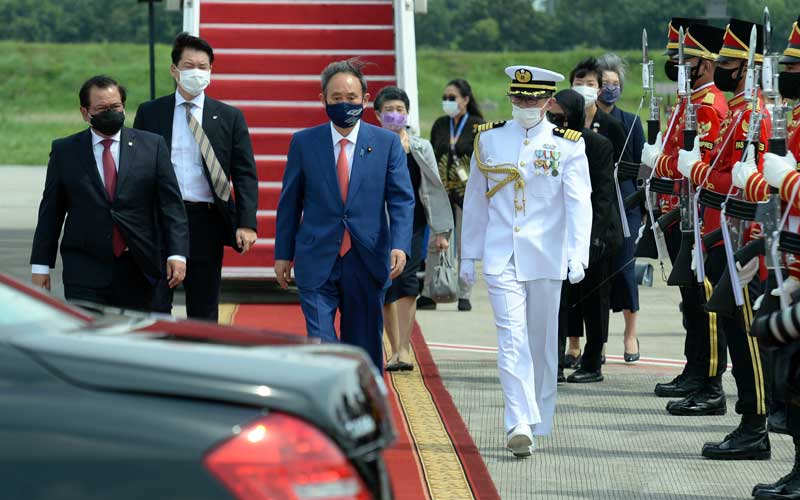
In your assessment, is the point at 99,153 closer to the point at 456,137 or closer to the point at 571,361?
the point at 571,361

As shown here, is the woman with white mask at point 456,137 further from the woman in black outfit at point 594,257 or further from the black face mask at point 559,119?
the black face mask at point 559,119

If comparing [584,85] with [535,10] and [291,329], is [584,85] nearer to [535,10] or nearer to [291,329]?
[291,329]

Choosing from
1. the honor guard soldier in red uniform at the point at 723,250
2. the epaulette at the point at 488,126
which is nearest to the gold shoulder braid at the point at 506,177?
the epaulette at the point at 488,126

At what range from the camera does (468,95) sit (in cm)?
1252

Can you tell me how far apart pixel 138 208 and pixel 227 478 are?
4.17m

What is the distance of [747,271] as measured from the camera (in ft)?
22.3

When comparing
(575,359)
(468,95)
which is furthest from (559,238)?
(468,95)

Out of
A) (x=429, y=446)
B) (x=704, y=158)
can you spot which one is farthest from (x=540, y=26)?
(x=429, y=446)

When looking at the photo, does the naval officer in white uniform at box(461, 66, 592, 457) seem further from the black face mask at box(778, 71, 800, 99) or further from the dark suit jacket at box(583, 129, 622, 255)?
the dark suit jacket at box(583, 129, 622, 255)

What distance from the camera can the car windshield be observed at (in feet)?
11.3

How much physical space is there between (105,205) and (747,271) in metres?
2.87

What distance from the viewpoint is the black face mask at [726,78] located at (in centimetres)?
748

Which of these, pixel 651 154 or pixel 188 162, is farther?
pixel 651 154

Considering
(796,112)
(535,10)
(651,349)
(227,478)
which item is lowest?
(651,349)
